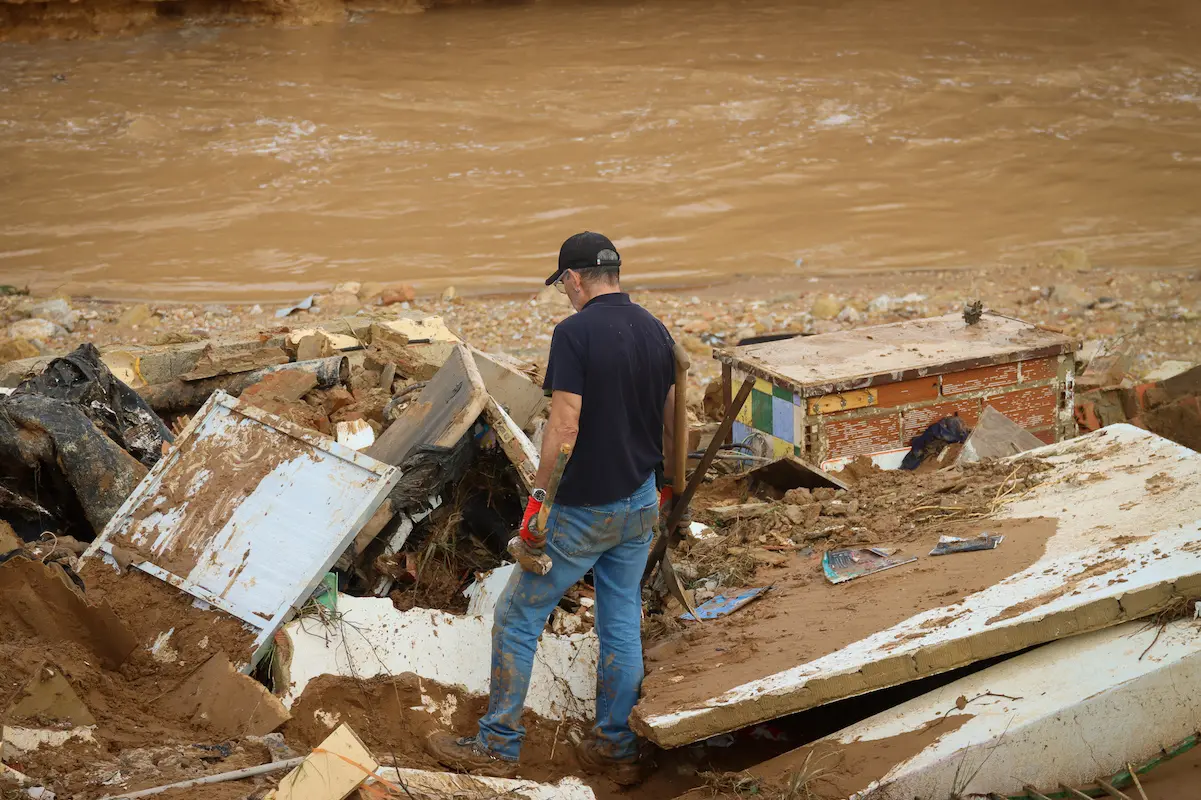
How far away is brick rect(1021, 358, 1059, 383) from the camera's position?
5.77 meters

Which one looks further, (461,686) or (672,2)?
(672,2)

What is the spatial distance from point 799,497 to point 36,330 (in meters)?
6.90

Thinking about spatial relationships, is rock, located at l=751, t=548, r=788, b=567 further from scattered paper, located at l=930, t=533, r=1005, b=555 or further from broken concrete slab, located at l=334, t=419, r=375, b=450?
broken concrete slab, located at l=334, t=419, r=375, b=450

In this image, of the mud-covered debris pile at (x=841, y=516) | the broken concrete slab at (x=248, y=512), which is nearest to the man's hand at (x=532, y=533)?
the broken concrete slab at (x=248, y=512)

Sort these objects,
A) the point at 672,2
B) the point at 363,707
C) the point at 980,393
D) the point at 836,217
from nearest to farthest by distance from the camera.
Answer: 1. the point at 363,707
2. the point at 980,393
3. the point at 836,217
4. the point at 672,2

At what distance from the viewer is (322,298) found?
33.4 ft

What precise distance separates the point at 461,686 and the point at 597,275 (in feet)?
4.95

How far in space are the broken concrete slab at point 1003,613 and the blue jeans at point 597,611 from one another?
5.5 inches

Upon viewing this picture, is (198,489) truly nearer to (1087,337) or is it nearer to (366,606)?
(366,606)

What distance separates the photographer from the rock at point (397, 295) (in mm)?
10062

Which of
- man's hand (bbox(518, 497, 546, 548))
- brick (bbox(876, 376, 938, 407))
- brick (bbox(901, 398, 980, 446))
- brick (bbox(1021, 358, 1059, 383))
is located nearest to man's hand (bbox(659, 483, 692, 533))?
man's hand (bbox(518, 497, 546, 548))

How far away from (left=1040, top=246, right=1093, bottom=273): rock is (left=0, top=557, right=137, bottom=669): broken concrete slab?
951 centimetres

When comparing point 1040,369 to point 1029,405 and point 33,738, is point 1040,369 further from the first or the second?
point 33,738

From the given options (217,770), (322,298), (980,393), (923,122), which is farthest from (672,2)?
(217,770)
